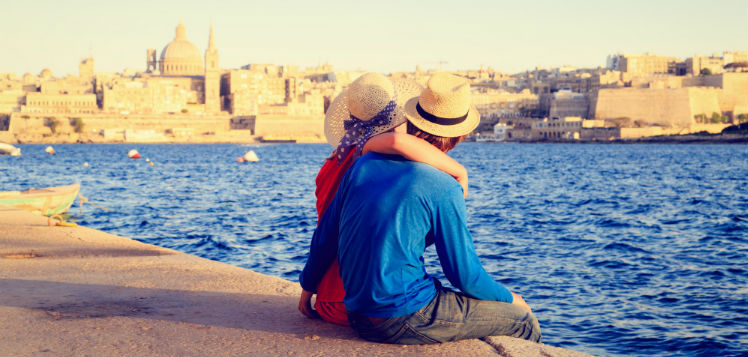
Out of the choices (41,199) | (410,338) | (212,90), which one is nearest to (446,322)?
(410,338)

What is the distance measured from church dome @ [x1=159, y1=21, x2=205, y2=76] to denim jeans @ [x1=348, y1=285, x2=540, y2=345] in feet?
337

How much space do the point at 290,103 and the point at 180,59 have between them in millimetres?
23755

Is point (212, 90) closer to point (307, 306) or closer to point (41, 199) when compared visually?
point (41, 199)

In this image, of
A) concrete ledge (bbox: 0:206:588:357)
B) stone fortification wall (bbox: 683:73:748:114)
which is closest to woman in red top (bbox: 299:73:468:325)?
concrete ledge (bbox: 0:206:588:357)

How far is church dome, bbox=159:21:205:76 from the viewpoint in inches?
4065

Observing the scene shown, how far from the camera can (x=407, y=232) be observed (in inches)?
115

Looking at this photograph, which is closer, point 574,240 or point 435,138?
point 435,138

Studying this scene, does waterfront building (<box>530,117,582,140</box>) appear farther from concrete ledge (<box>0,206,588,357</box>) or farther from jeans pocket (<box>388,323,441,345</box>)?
jeans pocket (<box>388,323,441,345</box>)

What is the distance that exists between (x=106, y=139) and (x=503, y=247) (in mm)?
70988

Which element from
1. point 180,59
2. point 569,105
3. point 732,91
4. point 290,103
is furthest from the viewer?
point 180,59

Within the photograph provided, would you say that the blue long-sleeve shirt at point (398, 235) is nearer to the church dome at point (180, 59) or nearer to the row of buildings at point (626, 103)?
the row of buildings at point (626, 103)

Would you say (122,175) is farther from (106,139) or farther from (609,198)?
(106,139)

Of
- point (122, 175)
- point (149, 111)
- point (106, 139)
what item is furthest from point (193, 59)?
point (122, 175)

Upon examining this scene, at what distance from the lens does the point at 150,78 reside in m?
94.4
